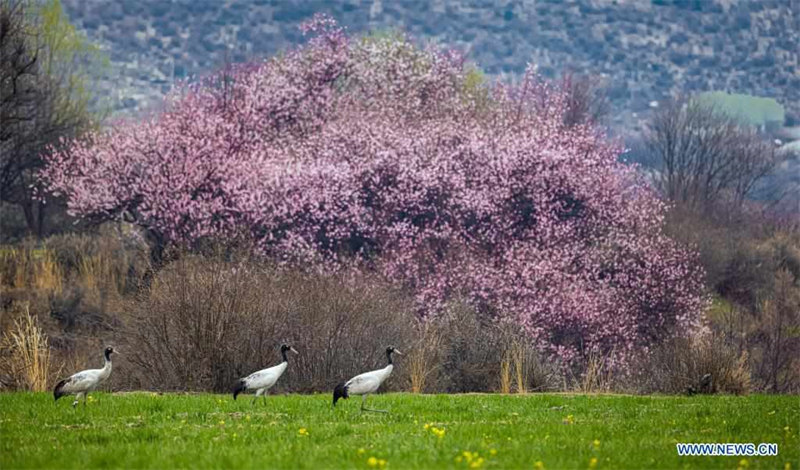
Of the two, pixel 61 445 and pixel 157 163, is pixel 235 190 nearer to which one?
pixel 157 163

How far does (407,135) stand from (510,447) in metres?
26.3

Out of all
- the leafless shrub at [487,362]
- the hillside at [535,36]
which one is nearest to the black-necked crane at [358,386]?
the leafless shrub at [487,362]

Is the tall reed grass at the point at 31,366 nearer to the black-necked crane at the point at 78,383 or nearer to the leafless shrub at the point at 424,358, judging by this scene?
the black-necked crane at the point at 78,383

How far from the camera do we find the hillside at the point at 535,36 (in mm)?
129125

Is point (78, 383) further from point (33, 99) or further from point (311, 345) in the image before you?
point (33, 99)

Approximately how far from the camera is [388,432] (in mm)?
14227

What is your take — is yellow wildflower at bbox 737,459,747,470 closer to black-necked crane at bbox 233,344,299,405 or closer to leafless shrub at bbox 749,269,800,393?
black-necked crane at bbox 233,344,299,405

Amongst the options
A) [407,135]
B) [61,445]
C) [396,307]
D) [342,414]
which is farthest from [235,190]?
[61,445]

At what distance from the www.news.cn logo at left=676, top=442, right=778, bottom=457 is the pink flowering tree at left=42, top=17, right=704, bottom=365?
18.8 metres

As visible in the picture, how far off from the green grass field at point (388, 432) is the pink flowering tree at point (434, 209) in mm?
14843

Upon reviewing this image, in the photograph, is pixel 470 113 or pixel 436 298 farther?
pixel 470 113

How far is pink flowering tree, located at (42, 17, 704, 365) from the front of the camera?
33688 millimetres

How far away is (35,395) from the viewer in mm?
18609

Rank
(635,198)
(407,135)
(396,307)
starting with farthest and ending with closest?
1. (635,198)
2. (407,135)
3. (396,307)
